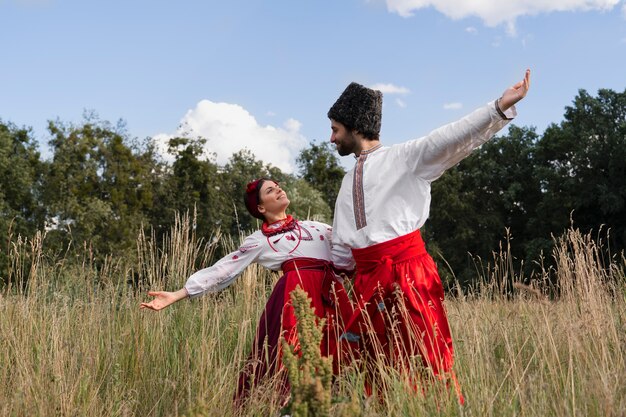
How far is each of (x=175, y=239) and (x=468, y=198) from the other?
3023 centimetres

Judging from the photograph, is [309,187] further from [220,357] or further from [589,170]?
[220,357]

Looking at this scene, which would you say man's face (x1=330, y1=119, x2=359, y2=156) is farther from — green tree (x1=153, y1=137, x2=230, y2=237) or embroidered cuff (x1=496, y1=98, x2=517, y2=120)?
green tree (x1=153, y1=137, x2=230, y2=237)

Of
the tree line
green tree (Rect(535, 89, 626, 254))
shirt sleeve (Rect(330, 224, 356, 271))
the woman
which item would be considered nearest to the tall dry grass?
the woman

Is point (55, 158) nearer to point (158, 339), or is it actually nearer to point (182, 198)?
point (182, 198)

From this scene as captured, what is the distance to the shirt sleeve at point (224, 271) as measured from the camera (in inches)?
152

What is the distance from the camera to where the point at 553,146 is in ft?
107

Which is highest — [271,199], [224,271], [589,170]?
[589,170]

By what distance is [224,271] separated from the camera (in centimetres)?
389

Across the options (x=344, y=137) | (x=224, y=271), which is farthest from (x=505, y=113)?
(x=224, y=271)

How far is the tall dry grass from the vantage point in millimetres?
2793

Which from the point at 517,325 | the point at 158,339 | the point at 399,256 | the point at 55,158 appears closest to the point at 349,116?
the point at 399,256

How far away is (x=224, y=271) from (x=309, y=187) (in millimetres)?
26957

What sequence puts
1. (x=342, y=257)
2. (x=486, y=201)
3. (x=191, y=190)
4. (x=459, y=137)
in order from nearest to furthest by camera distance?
1. (x=459, y=137)
2. (x=342, y=257)
3. (x=191, y=190)
4. (x=486, y=201)

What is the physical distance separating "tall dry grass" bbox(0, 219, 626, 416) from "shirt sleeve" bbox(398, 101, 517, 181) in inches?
27.9
